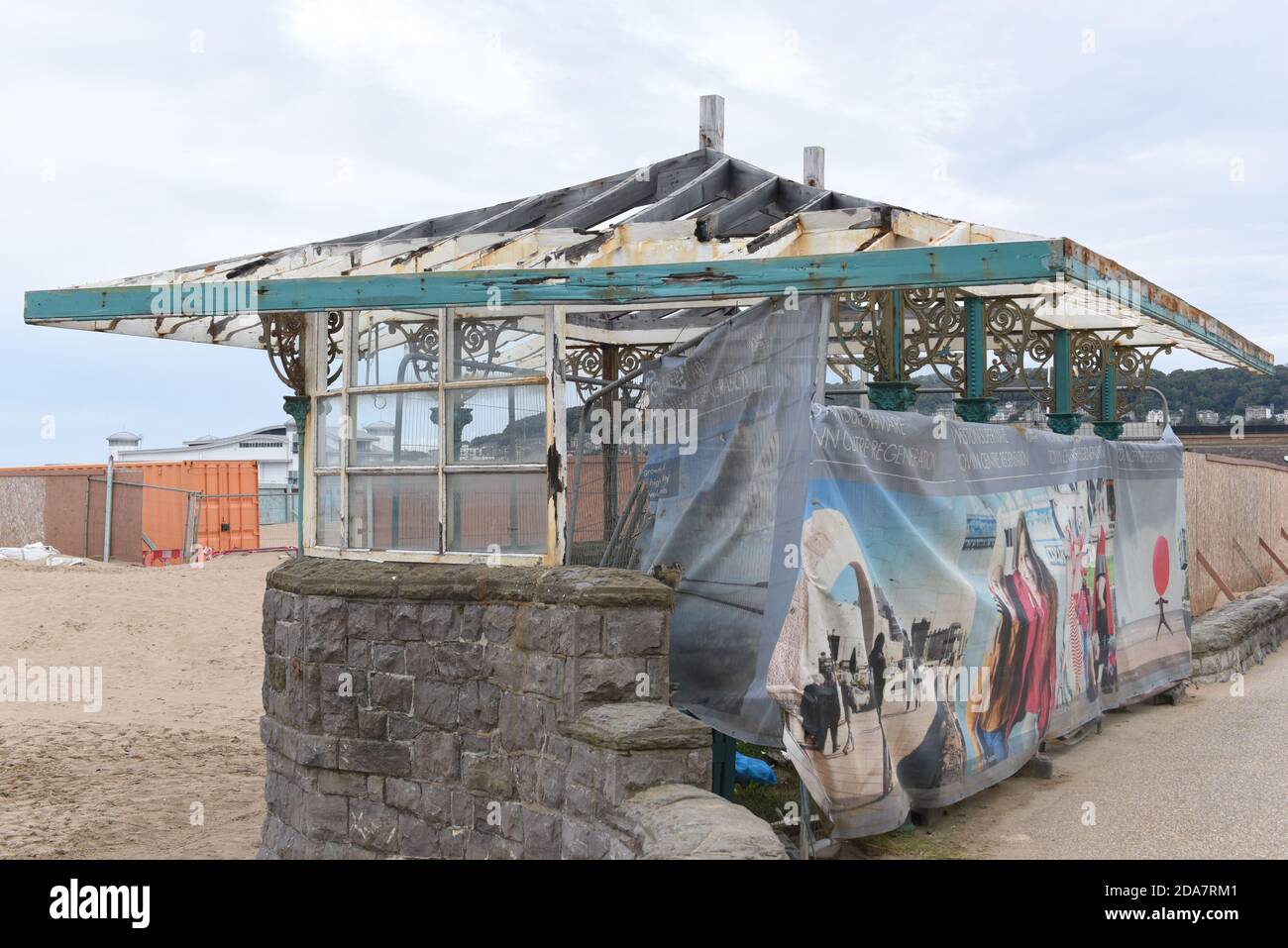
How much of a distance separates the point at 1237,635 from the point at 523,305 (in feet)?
32.6

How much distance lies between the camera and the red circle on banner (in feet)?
36.5

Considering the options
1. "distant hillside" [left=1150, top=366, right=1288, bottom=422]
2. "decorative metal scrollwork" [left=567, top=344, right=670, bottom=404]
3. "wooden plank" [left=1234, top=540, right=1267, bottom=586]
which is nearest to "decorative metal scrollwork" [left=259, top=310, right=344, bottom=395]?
"decorative metal scrollwork" [left=567, top=344, right=670, bottom=404]

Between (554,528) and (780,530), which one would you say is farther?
(554,528)

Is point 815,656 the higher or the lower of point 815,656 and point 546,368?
the lower

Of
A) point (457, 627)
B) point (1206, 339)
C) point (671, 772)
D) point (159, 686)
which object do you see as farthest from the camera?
point (159, 686)

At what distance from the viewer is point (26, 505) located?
82.2ft

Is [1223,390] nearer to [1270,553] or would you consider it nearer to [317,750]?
[1270,553]

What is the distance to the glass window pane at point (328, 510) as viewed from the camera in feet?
27.1

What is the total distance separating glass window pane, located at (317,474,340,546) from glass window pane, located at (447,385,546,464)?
1.23 metres

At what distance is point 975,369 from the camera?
9.27 m

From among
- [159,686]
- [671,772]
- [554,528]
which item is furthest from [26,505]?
[671,772]

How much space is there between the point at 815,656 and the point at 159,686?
12.7 m

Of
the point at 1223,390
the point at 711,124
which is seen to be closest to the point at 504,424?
the point at 711,124

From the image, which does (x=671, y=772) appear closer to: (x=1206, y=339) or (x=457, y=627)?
(x=457, y=627)
